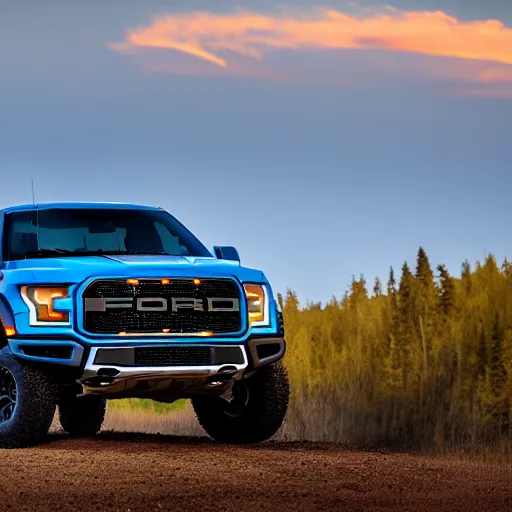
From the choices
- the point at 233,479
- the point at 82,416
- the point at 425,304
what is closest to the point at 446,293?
the point at 425,304

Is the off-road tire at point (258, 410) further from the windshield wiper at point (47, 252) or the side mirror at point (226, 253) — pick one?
the windshield wiper at point (47, 252)

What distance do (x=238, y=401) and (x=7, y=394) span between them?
2.52m

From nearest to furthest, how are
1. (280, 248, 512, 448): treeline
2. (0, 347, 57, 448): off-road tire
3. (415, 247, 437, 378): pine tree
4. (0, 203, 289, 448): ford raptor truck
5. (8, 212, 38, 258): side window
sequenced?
(0, 203, 289, 448): ford raptor truck, (0, 347, 57, 448): off-road tire, (8, 212, 38, 258): side window, (280, 248, 512, 448): treeline, (415, 247, 437, 378): pine tree

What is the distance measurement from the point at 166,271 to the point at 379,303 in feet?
49.1

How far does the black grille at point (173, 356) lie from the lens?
38.5ft

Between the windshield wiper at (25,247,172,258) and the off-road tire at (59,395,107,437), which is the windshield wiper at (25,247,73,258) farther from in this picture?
the off-road tire at (59,395,107,437)

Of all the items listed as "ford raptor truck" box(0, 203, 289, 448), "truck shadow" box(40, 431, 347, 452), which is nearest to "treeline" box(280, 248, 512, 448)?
"truck shadow" box(40, 431, 347, 452)

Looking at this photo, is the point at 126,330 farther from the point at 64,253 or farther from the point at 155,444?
the point at 155,444

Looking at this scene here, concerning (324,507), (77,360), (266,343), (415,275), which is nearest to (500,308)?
(415,275)

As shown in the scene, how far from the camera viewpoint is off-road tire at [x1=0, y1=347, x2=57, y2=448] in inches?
467

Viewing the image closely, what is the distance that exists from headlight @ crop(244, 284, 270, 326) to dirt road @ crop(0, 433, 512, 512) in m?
1.27

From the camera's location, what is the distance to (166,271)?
39.0 ft

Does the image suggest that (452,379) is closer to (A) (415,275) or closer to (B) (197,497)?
(A) (415,275)

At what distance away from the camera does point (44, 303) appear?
464 inches
